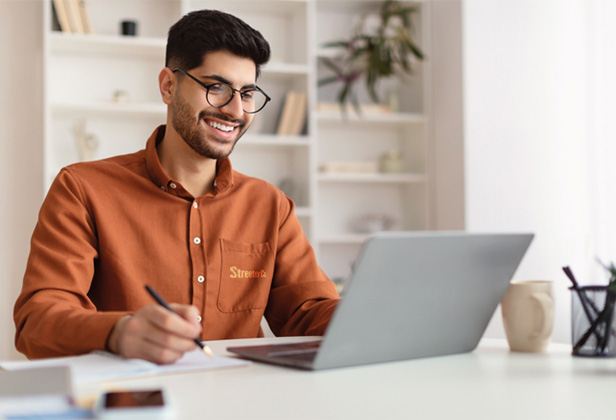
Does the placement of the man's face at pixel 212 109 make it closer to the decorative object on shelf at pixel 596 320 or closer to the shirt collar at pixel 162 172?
the shirt collar at pixel 162 172

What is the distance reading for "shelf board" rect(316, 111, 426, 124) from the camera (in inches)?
153

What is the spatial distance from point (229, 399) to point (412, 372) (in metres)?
0.31

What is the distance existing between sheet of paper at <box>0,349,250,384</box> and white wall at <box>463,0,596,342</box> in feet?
9.23

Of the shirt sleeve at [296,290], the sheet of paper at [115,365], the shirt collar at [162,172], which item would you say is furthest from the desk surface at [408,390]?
the shirt collar at [162,172]

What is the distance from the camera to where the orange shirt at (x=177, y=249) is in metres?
1.54

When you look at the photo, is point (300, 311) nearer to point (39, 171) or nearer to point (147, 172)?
point (147, 172)

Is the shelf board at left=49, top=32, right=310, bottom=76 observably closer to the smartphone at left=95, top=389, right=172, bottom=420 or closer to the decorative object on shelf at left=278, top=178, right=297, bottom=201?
the decorative object on shelf at left=278, top=178, right=297, bottom=201

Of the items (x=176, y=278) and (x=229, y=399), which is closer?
(x=229, y=399)

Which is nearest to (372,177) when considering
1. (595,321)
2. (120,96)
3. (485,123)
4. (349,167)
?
(349,167)

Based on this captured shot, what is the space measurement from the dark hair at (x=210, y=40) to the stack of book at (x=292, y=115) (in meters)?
1.98

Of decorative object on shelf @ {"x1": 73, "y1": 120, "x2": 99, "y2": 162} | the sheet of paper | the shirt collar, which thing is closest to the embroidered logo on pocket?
the shirt collar

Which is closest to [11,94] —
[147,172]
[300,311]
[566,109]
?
[147,172]

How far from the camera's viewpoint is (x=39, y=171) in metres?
3.59

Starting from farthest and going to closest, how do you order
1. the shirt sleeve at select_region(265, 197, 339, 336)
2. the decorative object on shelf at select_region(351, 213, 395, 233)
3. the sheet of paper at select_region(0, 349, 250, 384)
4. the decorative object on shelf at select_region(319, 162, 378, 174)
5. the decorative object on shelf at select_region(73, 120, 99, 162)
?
the decorative object on shelf at select_region(351, 213, 395, 233) < the decorative object on shelf at select_region(319, 162, 378, 174) < the decorative object on shelf at select_region(73, 120, 99, 162) < the shirt sleeve at select_region(265, 197, 339, 336) < the sheet of paper at select_region(0, 349, 250, 384)
